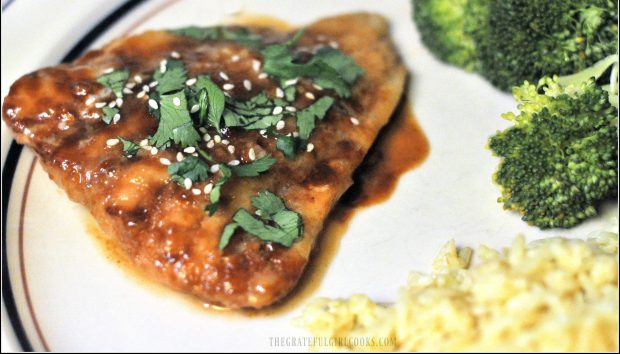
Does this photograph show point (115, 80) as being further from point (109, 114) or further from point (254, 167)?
point (254, 167)

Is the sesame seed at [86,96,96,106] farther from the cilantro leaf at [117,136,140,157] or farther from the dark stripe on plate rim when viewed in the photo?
the dark stripe on plate rim

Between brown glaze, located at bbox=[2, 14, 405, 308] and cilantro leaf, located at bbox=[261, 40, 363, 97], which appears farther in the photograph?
cilantro leaf, located at bbox=[261, 40, 363, 97]

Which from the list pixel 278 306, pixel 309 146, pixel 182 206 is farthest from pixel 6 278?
pixel 309 146

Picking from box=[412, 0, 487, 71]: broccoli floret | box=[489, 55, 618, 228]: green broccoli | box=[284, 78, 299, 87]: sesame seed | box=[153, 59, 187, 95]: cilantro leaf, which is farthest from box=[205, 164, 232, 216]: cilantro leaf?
box=[412, 0, 487, 71]: broccoli floret

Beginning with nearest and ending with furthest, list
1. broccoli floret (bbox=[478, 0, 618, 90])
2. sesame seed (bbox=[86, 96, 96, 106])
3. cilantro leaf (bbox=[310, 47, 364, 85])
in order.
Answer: sesame seed (bbox=[86, 96, 96, 106])
broccoli floret (bbox=[478, 0, 618, 90])
cilantro leaf (bbox=[310, 47, 364, 85])

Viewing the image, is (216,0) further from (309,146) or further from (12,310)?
(12,310)

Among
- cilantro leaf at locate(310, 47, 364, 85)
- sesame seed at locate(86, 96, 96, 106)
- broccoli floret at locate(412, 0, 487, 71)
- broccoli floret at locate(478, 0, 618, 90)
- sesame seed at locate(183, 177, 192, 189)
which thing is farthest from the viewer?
broccoli floret at locate(412, 0, 487, 71)

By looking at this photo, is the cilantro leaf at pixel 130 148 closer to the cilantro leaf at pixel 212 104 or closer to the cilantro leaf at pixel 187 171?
the cilantro leaf at pixel 187 171

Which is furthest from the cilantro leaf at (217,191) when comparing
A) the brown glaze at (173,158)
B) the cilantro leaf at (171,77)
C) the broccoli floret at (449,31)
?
the broccoli floret at (449,31)
